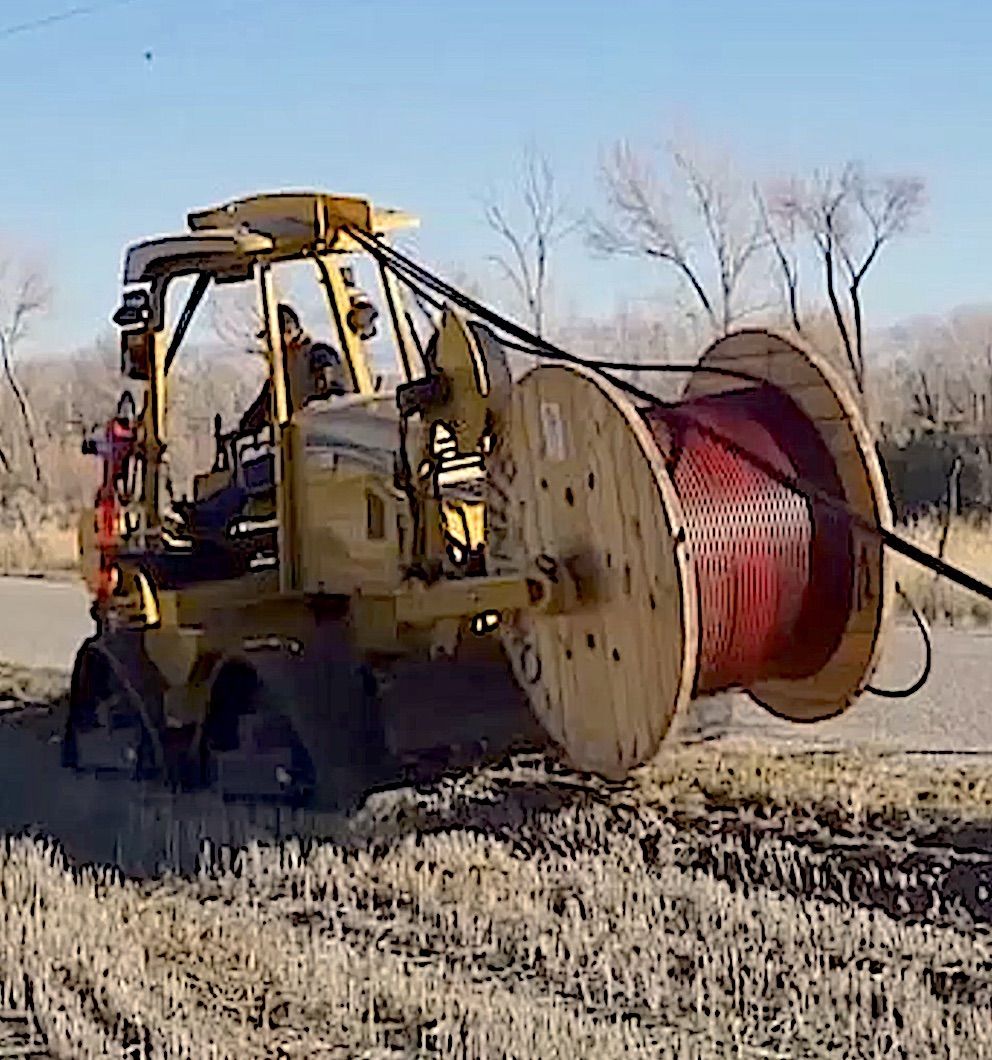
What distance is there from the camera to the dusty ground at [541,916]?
6.77m

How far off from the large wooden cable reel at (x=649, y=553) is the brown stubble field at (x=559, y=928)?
0.59m

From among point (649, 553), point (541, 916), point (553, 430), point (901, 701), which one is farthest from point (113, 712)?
point (901, 701)

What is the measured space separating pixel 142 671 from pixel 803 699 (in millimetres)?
3460

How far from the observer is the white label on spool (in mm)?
8766

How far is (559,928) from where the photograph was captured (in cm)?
797

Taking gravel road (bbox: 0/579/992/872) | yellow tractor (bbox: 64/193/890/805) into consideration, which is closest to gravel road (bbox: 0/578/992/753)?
gravel road (bbox: 0/579/992/872)

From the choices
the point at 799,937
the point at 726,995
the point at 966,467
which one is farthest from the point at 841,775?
the point at 966,467

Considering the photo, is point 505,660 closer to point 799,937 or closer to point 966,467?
point 799,937

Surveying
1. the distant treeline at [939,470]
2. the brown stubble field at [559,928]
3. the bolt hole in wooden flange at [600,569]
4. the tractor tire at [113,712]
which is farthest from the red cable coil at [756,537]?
the distant treeline at [939,470]

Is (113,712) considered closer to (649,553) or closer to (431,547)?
(431,547)

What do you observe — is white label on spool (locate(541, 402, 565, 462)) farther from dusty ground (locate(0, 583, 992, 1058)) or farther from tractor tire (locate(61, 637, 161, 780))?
tractor tire (locate(61, 637, 161, 780))

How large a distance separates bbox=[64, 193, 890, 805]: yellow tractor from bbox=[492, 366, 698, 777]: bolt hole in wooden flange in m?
0.01

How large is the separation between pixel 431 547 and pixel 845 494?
5.88 ft

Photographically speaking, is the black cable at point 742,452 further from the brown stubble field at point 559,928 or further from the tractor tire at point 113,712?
the tractor tire at point 113,712
